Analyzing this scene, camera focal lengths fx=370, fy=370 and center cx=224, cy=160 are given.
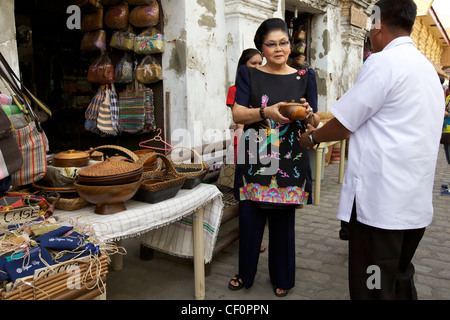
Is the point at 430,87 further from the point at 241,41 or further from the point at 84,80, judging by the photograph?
the point at 84,80

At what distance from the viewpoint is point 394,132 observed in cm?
158

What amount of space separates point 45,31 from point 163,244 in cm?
474

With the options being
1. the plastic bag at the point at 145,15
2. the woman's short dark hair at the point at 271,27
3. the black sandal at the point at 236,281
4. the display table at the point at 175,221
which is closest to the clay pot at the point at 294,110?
the woman's short dark hair at the point at 271,27

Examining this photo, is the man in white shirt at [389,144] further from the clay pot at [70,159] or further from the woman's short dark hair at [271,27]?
the clay pot at [70,159]

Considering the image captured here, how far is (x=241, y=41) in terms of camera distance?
196 inches

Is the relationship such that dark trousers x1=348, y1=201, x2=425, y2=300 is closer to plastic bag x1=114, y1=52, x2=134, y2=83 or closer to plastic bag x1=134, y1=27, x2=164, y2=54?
plastic bag x1=134, y1=27, x2=164, y2=54

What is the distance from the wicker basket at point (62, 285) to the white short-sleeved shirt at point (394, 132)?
1.15 metres

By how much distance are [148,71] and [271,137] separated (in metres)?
2.78

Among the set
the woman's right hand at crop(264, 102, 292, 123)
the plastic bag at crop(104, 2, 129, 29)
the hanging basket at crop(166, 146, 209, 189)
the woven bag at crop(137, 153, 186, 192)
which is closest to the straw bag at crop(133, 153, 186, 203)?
the woven bag at crop(137, 153, 186, 192)

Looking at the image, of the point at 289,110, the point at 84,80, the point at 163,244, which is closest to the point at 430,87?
the point at 289,110

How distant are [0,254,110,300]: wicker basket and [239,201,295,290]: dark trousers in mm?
1206

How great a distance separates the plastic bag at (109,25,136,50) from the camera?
461 cm

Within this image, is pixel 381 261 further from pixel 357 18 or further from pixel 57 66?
pixel 357 18

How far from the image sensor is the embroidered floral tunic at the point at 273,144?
7.53ft
